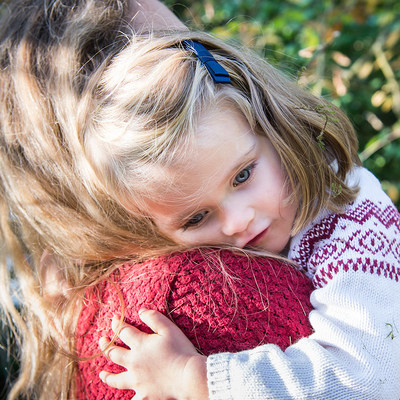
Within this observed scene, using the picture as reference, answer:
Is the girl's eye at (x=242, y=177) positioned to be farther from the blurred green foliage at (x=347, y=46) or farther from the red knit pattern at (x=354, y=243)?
the blurred green foliage at (x=347, y=46)

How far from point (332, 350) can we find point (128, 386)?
0.67m

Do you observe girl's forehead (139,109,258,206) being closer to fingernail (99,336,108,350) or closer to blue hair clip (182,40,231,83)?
blue hair clip (182,40,231,83)

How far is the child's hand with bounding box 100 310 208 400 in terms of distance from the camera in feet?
4.76

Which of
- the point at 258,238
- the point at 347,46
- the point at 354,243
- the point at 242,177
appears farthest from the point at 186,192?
the point at 347,46

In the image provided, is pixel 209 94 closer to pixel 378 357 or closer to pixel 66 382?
pixel 378 357

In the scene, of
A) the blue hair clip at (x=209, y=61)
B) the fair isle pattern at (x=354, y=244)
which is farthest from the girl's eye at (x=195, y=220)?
the blue hair clip at (x=209, y=61)

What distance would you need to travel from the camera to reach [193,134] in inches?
64.9

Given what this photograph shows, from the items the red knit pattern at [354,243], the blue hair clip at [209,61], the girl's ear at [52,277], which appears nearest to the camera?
the red knit pattern at [354,243]

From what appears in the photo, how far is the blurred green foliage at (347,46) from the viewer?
347cm

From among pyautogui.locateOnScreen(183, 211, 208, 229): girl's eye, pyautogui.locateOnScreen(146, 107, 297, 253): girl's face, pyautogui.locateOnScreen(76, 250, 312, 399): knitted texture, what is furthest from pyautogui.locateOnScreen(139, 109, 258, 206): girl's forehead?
pyautogui.locateOnScreen(76, 250, 312, 399): knitted texture

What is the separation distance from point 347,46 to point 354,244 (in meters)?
2.95

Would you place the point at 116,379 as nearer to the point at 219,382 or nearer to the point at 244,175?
the point at 219,382

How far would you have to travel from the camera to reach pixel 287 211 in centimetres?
183

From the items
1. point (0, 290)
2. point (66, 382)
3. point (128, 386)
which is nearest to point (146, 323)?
point (128, 386)
